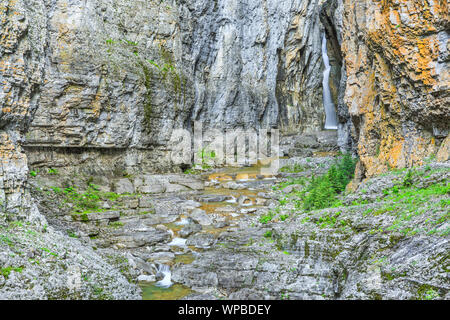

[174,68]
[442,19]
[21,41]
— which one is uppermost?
[174,68]

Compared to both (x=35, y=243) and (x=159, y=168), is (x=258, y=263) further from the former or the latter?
(x=159, y=168)

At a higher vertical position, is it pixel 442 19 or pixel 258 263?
pixel 442 19

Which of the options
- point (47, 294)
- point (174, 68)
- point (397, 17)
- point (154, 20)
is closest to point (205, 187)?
point (174, 68)

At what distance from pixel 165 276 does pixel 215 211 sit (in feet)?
23.0

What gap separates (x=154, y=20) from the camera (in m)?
24.0

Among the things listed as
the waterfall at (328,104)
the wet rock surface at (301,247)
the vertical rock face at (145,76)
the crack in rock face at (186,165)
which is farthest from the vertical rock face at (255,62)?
the wet rock surface at (301,247)

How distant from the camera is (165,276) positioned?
9617 millimetres

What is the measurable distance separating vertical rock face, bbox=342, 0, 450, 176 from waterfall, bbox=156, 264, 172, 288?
27.0 feet

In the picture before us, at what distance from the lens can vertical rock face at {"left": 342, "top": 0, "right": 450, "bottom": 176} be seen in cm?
995

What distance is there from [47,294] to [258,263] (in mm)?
4807

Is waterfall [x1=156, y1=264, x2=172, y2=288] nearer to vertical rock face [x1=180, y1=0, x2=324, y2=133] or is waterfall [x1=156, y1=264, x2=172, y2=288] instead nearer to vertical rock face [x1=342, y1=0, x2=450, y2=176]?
vertical rock face [x1=342, y1=0, x2=450, y2=176]

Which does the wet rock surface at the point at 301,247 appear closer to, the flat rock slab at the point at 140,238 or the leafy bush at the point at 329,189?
the flat rock slab at the point at 140,238

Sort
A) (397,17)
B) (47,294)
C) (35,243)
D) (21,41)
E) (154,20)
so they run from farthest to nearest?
(154,20) → (397,17) → (21,41) → (35,243) → (47,294)

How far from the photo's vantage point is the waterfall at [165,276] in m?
9.08
